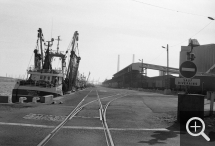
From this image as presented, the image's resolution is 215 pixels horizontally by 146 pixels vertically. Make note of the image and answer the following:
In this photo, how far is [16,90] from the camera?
33969mm

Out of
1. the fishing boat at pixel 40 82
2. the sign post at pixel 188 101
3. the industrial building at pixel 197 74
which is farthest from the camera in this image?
the industrial building at pixel 197 74

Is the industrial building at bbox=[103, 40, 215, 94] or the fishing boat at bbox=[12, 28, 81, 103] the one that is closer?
the fishing boat at bbox=[12, 28, 81, 103]

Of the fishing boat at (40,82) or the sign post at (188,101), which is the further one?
the fishing boat at (40,82)

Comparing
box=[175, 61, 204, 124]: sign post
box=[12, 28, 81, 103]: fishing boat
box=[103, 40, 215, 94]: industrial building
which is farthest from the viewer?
box=[103, 40, 215, 94]: industrial building

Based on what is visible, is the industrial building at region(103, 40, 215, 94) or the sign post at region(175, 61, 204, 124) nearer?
the sign post at region(175, 61, 204, 124)

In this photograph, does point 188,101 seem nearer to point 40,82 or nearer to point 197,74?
point 40,82

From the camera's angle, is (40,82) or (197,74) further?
(197,74)

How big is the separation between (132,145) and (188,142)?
2.03 m

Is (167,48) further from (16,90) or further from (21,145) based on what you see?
(21,145)

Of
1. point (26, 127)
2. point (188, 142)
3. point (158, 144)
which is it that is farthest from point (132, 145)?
point (26, 127)

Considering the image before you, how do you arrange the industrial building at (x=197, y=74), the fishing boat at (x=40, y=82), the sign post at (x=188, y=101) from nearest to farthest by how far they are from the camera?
the sign post at (x=188, y=101) → the fishing boat at (x=40, y=82) → the industrial building at (x=197, y=74)

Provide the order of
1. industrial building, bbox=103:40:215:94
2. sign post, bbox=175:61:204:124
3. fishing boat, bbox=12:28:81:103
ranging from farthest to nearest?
industrial building, bbox=103:40:215:94 → fishing boat, bbox=12:28:81:103 → sign post, bbox=175:61:204:124

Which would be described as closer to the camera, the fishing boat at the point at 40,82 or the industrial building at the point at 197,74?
the fishing boat at the point at 40,82

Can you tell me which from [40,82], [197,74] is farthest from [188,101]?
[197,74]
